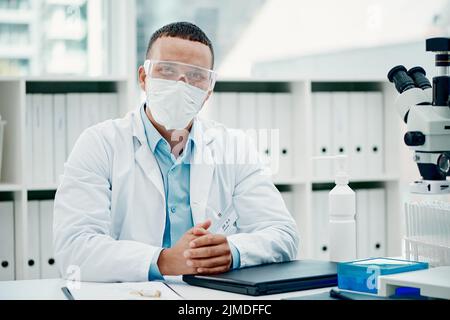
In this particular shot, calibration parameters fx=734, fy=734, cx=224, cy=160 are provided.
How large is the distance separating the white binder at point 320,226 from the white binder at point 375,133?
240 millimetres

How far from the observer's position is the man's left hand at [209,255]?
59.7 inches

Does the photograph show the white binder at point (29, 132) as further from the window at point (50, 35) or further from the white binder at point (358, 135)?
the white binder at point (358, 135)

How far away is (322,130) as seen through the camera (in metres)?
2.97

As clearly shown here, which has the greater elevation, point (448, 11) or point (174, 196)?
point (448, 11)

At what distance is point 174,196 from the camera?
6.05 ft

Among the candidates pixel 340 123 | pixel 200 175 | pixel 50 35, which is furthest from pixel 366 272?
pixel 50 35

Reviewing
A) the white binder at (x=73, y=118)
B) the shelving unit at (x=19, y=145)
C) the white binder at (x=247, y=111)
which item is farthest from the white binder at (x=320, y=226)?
the white binder at (x=73, y=118)

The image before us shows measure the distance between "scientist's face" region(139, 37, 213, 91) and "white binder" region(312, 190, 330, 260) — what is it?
130cm

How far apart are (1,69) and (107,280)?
1.76 m

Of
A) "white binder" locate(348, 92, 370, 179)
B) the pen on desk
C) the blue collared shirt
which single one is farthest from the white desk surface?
"white binder" locate(348, 92, 370, 179)

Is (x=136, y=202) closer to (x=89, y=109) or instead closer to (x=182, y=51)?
(x=182, y=51)

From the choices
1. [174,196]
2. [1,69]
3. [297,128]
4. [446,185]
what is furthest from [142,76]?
[1,69]
